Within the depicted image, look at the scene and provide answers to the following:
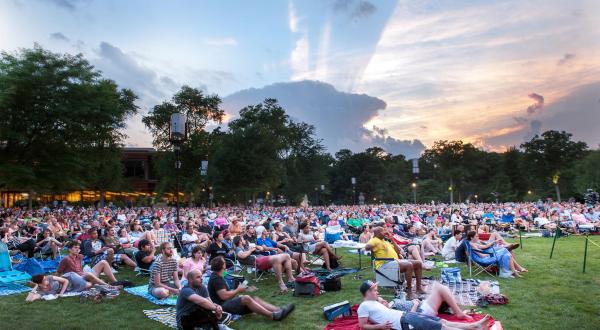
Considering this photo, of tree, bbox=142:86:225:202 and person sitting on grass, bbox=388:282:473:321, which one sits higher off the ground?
tree, bbox=142:86:225:202

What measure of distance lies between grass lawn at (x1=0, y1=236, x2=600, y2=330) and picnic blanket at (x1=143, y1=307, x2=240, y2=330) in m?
0.12

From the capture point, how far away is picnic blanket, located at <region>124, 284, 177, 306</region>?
7422mm

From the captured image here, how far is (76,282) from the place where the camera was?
8352 millimetres

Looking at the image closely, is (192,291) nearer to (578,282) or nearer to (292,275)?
(292,275)

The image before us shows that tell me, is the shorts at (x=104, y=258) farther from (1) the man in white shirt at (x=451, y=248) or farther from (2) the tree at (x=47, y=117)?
(2) the tree at (x=47, y=117)

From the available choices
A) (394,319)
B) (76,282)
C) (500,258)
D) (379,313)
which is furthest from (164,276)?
(500,258)

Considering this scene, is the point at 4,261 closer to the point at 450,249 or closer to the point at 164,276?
the point at 164,276

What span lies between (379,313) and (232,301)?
221 cm

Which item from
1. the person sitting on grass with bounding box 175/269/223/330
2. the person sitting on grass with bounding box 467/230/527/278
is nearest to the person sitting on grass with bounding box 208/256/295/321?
the person sitting on grass with bounding box 175/269/223/330

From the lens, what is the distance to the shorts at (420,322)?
188 inches

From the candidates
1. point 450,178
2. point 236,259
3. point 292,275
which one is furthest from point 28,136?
point 450,178

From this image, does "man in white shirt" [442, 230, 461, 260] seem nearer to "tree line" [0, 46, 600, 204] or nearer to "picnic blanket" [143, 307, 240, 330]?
"picnic blanket" [143, 307, 240, 330]

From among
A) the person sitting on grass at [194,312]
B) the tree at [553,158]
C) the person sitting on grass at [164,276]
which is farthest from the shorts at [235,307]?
the tree at [553,158]

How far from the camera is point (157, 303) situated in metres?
7.47
